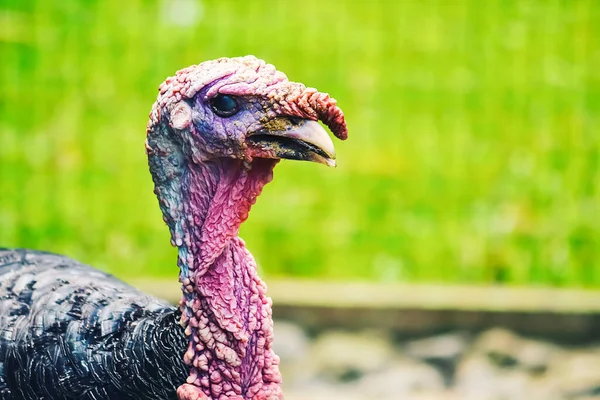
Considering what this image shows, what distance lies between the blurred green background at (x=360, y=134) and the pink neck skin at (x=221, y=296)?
310cm

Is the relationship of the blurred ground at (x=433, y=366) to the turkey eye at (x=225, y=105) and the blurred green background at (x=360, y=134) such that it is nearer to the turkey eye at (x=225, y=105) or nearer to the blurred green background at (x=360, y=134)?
the blurred green background at (x=360, y=134)

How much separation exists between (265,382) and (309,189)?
3.63 m

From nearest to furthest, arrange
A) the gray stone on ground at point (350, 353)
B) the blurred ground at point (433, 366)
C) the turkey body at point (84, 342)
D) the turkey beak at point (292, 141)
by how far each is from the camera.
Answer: the turkey beak at point (292, 141) → the turkey body at point (84, 342) → the blurred ground at point (433, 366) → the gray stone on ground at point (350, 353)

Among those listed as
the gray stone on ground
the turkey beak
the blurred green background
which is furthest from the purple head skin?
the blurred green background

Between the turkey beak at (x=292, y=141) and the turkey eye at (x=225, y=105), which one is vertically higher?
the turkey eye at (x=225, y=105)

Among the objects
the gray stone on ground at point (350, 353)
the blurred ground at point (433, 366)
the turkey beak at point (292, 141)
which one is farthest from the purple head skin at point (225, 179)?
the gray stone on ground at point (350, 353)

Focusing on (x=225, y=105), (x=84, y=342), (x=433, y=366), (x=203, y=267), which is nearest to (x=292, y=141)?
(x=225, y=105)

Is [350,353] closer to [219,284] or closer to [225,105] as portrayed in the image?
[219,284]

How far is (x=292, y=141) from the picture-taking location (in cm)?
273

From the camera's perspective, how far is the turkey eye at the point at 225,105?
2734 mm

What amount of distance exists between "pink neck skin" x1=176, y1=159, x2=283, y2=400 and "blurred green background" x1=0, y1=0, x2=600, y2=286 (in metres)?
3.10

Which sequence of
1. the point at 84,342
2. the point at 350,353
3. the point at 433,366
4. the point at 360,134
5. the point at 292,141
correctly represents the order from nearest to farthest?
the point at 292,141, the point at 84,342, the point at 433,366, the point at 350,353, the point at 360,134

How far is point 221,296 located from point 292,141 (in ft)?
1.42

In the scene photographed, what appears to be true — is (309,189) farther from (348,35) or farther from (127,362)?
(127,362)
